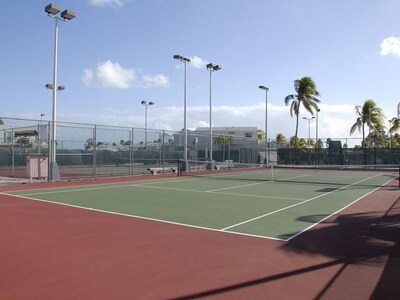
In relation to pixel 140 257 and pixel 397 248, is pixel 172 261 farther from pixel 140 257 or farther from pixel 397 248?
pixel 397 248

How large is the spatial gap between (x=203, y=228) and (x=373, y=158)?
3445 centimetres

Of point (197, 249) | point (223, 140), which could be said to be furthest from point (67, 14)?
point (223, 140)

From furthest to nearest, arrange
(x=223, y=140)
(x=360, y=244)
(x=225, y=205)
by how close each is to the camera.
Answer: (x=223, y=140), (x=225, y=205), (x=360, y=244)

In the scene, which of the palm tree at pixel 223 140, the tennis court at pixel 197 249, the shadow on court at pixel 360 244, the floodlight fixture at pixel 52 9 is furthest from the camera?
the palm tree at pixel 223 140

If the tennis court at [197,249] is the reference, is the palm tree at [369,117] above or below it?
above

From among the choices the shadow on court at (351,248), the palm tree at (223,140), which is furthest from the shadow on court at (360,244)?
the palm tree at (223,140)

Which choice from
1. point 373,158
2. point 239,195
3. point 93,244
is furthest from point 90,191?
point 373,158

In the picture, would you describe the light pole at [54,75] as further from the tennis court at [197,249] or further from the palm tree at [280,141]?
the palm tree at [280,141]

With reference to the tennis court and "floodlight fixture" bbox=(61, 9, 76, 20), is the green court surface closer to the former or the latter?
the tennis court

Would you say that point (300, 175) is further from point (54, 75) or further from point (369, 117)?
point (369, 117)

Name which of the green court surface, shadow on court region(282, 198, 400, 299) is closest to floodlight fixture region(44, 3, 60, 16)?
the green court surface

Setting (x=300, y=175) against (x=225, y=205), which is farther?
(x=300, y=175)

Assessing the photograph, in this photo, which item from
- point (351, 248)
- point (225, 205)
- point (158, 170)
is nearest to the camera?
point (351, 248)

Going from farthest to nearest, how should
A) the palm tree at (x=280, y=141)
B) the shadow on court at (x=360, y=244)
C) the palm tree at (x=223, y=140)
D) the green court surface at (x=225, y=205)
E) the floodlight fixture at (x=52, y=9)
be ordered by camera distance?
the palm tree at (x=280, y=141) → the palm tree at (x=223, y=140) → the floodlight fixture at (x=52, y=9) → the green court surface at (x=225, y=205) → the shadow on court at (x=360, y=244)
